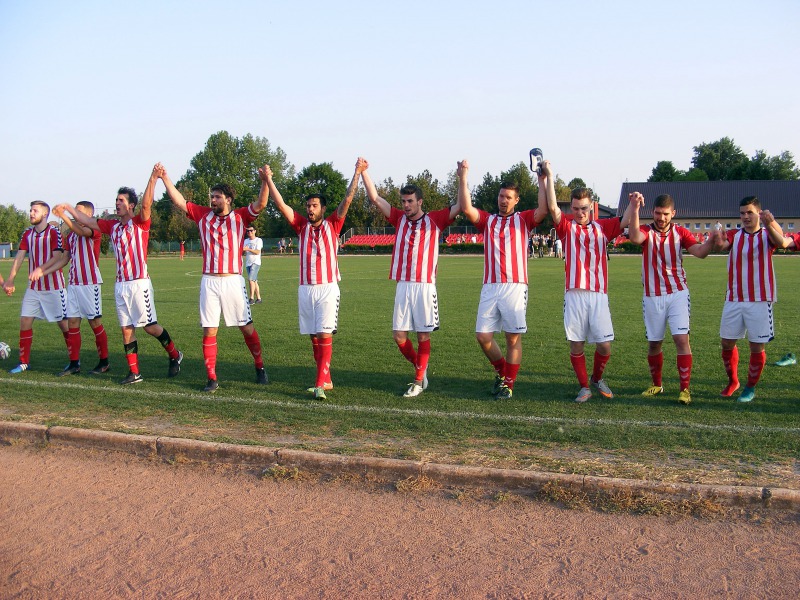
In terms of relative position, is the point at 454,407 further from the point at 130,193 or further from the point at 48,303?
the point at 48,303

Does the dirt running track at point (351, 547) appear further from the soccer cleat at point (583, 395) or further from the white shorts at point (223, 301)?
the white shorts at point (223, 301)

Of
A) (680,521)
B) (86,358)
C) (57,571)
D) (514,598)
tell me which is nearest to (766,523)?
(680,521)

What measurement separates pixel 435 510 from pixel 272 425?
2293 mm

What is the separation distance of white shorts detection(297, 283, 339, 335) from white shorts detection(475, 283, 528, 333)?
1.60m

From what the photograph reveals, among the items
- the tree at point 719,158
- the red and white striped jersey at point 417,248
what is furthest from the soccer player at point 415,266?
the tree at point 719,158

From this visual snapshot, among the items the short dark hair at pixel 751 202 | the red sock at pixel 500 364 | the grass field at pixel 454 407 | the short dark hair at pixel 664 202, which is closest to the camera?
the grass field at pixel 454 407

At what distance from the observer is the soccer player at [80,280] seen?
887 centimetres

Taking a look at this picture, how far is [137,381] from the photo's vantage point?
8336mm

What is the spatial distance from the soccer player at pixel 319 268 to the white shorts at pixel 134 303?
2.01 metres

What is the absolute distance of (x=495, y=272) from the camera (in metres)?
7.22

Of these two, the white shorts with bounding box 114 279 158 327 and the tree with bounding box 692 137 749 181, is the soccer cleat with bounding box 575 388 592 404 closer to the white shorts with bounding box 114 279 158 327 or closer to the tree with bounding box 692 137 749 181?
the white shorts with bounding box 114 279 158 327

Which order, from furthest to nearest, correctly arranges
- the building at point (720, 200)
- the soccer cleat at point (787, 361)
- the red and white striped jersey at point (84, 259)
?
the building at point (720, 200)
the red and white striped jersey at point (84, 259)
the soccer cleat at point (787, 361)

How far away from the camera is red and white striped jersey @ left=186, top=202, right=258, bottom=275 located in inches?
310

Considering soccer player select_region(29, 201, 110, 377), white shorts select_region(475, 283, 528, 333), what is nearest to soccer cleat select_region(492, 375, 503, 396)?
white shorts select_region(475, 283, 528, 333)
